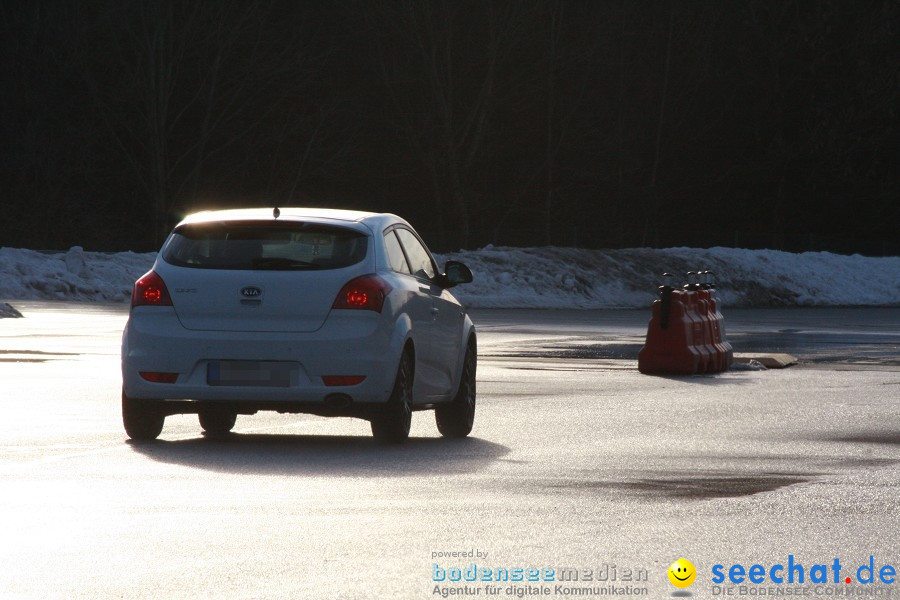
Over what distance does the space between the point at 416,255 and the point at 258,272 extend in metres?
2.06

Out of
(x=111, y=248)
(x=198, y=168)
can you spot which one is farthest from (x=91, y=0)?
(x=111, y=248)

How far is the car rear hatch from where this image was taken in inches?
472

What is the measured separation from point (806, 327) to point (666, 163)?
38.8 metres

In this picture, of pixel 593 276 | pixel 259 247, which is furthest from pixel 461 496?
pixel 593 276

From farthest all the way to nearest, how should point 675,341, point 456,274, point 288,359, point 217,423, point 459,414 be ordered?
point 675,341 < point 456,274 < point 459,414 < point 217,423 < point 288,359

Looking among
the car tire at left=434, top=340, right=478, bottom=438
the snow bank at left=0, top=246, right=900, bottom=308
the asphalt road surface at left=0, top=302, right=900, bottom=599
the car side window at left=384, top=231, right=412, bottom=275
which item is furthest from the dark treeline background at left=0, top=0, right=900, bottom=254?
the car side window at left=384, top=231, right=412, bottom=275

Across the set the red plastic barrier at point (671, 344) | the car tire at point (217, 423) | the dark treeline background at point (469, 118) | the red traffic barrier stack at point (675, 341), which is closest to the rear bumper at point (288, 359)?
the car tire at point (217, 423)

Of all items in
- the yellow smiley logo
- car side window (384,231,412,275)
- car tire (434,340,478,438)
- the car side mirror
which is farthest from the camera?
the car side mirror

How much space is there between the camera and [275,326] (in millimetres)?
11938

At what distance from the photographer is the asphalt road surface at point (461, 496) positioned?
713cm

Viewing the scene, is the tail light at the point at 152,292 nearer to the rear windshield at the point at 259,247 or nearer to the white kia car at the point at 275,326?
the white kia car at the point at 275,326

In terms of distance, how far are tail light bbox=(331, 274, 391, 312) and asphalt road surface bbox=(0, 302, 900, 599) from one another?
0.99 metres

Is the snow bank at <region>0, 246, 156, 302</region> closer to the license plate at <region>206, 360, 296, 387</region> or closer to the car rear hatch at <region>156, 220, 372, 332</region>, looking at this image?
the car rear hatch at <region>156, 220, 372, 332</region>

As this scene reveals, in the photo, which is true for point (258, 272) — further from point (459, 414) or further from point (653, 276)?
point (653, 276)
